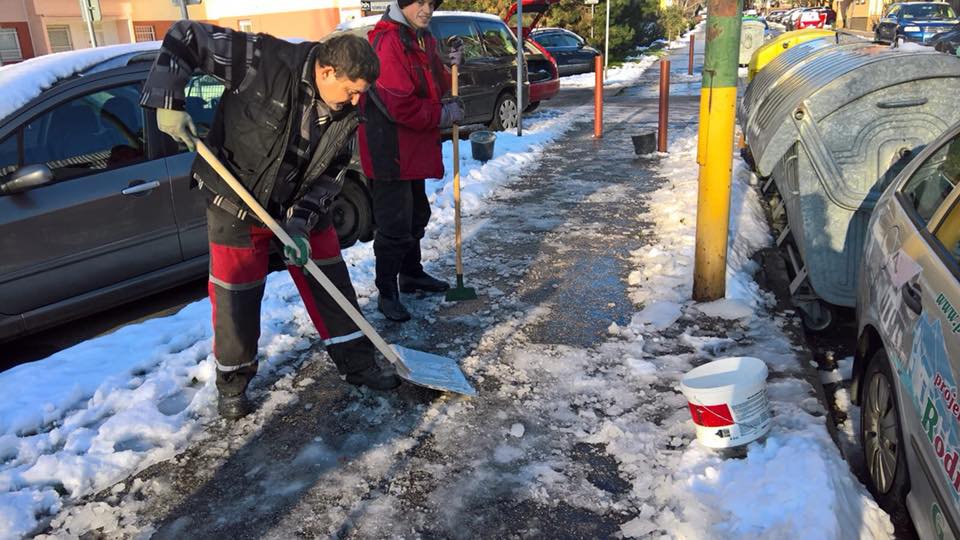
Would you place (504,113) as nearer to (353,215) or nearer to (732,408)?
(353,215)

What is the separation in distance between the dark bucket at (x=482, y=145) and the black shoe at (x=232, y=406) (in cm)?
604

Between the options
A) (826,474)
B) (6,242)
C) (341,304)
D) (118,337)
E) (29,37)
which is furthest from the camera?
(29,37)

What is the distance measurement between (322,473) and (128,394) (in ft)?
4.06

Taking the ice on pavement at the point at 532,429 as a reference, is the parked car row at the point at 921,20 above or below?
above

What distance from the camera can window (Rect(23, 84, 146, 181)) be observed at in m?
4.13

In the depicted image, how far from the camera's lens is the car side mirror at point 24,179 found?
3.92 meters

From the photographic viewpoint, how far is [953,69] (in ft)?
13.0

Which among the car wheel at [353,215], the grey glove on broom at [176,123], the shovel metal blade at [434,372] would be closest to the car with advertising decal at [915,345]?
the shovel metal blade at [434,372]

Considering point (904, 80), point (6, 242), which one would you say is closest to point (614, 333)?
point (904, 80)

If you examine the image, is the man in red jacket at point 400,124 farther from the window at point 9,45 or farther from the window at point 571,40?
the window at point 9,45

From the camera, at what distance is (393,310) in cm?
434

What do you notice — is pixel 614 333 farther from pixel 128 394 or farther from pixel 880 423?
pixel 128 394

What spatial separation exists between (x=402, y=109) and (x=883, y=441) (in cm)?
281

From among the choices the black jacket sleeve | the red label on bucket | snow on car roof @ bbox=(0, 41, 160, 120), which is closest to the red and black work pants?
the black jacket sleeve
